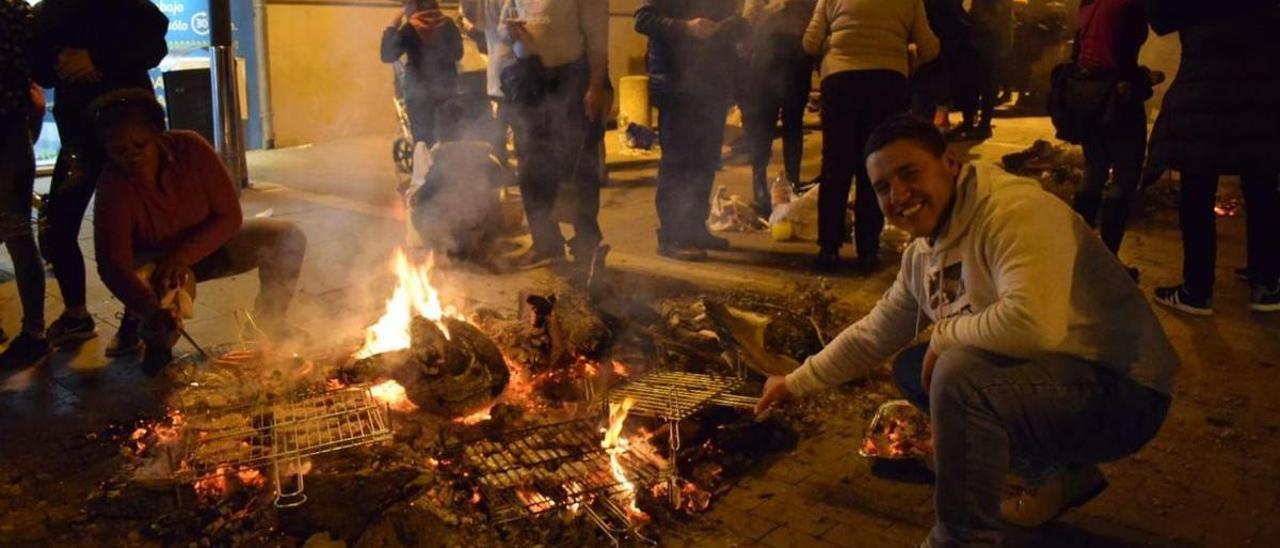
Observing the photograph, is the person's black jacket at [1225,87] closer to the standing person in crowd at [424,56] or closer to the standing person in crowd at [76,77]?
the standing person in crowd at [76,77]

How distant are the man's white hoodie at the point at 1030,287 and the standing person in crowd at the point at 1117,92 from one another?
11.6 feet

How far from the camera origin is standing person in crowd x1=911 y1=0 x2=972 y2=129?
10.2m

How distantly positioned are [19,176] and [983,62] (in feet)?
36.6

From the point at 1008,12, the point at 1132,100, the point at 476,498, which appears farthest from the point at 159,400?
the point at 1008,12

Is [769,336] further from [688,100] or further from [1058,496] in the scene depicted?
[688,100]

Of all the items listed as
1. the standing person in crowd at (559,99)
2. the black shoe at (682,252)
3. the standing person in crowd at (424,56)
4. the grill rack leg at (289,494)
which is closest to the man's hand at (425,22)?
the standing person in crowd at (424,56)

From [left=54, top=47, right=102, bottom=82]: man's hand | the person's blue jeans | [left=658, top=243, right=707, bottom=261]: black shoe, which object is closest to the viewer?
the person's blue jeans

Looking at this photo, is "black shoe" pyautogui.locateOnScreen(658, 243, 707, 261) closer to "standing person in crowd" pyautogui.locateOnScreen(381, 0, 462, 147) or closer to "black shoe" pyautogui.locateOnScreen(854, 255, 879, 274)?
"black shoe" pyautogui.locateOnScreen(854, 255, 879, 274)

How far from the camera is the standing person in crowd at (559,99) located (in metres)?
6.68

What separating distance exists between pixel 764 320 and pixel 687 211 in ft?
9.16

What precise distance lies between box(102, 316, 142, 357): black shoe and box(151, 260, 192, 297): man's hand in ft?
1.92

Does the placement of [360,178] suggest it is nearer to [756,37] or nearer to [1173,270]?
[756,37]

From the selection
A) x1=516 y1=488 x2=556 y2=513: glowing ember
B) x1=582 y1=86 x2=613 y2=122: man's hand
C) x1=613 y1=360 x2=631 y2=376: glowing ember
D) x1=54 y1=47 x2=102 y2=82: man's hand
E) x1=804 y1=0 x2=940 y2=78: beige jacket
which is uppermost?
x1=804 y1=0 x2=940 y2=78: beige jacket

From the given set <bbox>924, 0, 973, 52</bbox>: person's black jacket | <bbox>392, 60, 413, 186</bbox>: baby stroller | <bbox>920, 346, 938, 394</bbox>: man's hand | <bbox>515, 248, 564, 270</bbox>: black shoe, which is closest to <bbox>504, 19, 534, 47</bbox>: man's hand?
<bbox>515, 248, 564, 270</bbox>: black shoe
